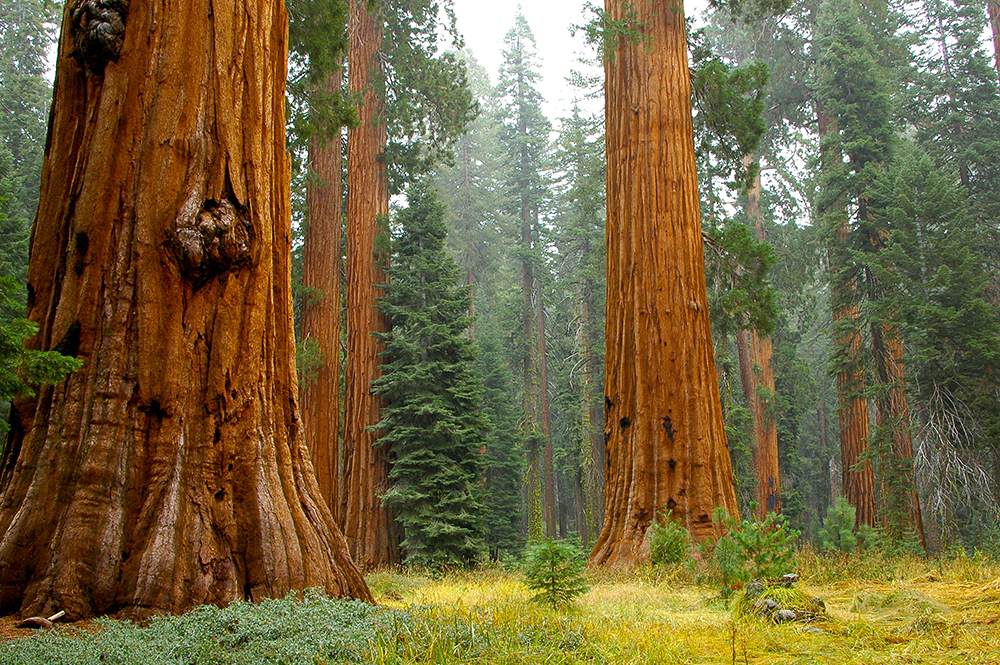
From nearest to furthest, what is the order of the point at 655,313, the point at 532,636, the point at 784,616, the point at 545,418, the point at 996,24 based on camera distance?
the point at 532,636 < the point at 784,616 < the point at 655,313 < the point at 996,24 < the point at 545,418

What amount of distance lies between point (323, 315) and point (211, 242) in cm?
1057

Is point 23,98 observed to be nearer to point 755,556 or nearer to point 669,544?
point 669,544

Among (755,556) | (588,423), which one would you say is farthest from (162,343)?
(588,423)

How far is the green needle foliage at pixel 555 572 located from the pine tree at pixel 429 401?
977 cm

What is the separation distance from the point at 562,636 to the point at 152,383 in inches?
100.0

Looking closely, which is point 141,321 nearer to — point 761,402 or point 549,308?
point 761,402

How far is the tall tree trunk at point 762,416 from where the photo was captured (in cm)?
2058

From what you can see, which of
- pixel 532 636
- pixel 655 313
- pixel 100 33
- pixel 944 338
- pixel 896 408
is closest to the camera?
pixel 532 636

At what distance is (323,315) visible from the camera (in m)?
14.3

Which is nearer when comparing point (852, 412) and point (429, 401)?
point (429, 401)

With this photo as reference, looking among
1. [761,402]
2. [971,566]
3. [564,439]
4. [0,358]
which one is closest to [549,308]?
[564,439]

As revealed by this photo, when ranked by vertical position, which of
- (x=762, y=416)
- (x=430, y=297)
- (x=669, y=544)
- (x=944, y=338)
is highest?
(x=430, y=297)

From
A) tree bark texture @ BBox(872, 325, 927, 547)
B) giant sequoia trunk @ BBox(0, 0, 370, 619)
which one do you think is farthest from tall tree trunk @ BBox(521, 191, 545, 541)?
giant sequoia trunk @ BBox(0, 0, 370, 619)

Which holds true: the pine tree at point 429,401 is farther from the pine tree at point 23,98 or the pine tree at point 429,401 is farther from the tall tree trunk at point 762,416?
the tall tree trunk at point 762,416
